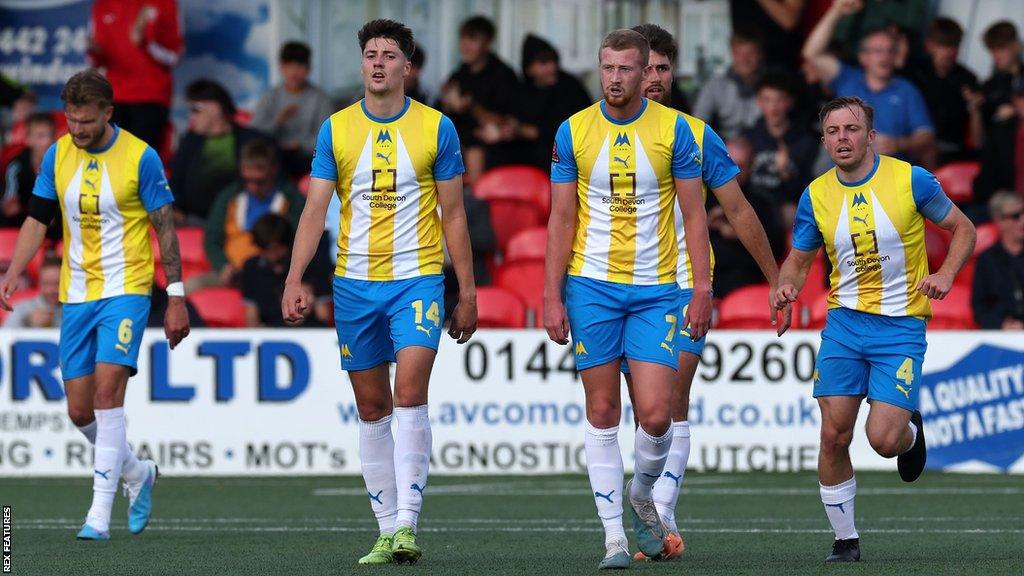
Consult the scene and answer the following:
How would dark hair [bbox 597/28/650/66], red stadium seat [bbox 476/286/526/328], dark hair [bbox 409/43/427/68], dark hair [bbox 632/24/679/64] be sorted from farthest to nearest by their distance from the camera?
dark hair [bbox 409/43/427/68] → red stadium seat [bbox 476/286/526/328] → dark hair [bbox 632/24/679/64] → dark hair [bbox 597/28/650/66]

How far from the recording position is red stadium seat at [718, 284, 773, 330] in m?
14.7

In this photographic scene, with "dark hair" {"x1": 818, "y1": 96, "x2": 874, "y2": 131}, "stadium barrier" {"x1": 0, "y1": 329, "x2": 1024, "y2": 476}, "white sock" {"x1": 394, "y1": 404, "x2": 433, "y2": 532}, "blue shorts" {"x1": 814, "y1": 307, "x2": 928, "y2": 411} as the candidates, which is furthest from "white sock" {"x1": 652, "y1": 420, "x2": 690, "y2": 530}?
"stadium barrier" {"x1": 0, "y1": 329, "x2": 1024, "y2": 476}

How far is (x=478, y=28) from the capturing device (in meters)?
16.8

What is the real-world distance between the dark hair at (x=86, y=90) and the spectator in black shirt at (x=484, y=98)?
7.39 metres

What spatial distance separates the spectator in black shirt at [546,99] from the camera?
54.5ft

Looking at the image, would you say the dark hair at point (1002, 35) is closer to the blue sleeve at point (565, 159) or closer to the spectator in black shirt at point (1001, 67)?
the spectator in black shirt at point (1001, 67)

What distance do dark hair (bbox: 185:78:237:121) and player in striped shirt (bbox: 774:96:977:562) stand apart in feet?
30.5

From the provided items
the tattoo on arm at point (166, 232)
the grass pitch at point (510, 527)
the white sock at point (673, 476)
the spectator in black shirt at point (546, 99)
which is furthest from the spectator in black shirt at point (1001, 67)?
the tattoo on arm at point (166, 232)

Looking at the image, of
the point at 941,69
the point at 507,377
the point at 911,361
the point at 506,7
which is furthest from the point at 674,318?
the point at 506,7

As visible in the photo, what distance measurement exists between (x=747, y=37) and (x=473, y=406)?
429cm

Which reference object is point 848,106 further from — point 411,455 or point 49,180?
point 49,180

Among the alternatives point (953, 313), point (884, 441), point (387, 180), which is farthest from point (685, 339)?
point (953, 313)

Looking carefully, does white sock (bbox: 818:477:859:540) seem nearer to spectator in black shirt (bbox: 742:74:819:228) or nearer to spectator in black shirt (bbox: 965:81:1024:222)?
spectator in black shirt (bbox: 742:74:819:228)

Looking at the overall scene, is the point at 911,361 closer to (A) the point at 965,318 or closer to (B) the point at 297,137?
(A) the point at 965,318
